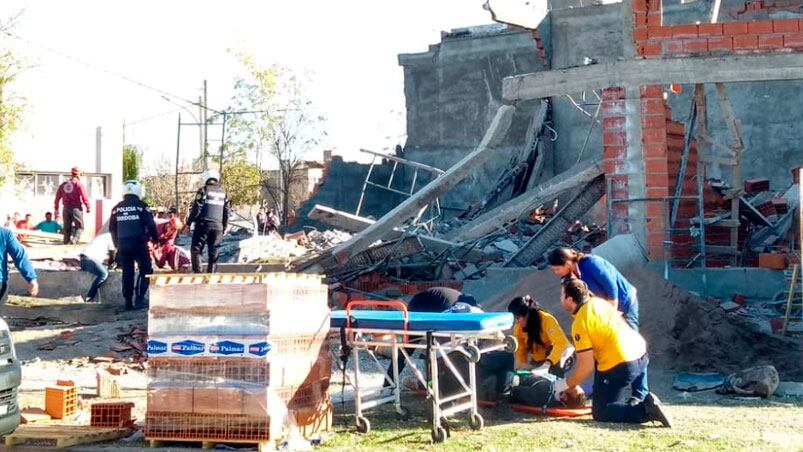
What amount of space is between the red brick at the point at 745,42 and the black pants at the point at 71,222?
47.9 feet

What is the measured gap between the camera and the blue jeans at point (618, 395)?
847 centimetres

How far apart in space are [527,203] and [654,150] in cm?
233

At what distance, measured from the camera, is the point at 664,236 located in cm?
1334

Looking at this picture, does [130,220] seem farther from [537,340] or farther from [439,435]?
[439,435]

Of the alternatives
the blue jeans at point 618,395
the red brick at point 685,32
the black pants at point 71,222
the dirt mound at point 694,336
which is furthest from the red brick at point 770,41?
the black pants at point 71,222

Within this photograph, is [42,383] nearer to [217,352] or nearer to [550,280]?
[217,352]

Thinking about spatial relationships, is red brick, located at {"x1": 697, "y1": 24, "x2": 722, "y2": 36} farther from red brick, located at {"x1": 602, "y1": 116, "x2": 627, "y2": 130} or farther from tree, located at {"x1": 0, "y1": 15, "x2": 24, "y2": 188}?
tree, located at {"x1": 0, "y1": 15, "x2": 24, "y2": 188}

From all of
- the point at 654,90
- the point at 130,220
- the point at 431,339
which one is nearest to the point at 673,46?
the point at 654,90

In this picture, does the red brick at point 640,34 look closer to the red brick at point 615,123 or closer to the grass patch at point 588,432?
the red brick at point 615,123

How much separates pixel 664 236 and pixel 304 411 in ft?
21.5

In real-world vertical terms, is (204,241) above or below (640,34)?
below

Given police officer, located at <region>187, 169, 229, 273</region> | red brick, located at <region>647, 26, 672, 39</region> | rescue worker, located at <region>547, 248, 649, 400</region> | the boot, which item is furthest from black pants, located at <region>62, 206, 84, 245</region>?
the boot

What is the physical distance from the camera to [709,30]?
42.8 feet

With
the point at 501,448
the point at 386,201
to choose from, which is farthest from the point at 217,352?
the point at 386,201
